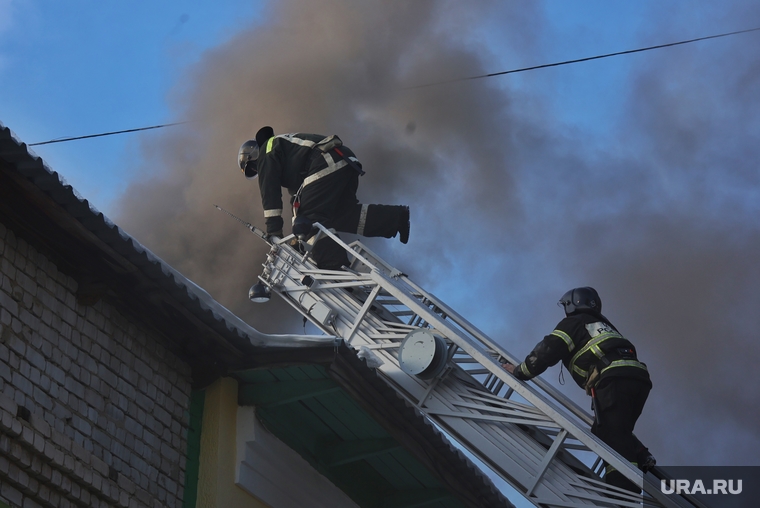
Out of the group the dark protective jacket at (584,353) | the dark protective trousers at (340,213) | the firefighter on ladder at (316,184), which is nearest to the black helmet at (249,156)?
the firefighter on ladder at (316,184)

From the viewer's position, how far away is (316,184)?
9992 mm

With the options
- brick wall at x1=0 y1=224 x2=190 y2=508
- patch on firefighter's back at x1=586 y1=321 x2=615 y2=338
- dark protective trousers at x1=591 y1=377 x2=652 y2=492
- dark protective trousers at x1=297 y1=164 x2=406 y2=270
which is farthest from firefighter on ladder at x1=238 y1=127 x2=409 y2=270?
brick wall at x1=0 y1=224 x2=190 y2=508

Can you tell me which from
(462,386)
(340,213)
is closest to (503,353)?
(462,386)

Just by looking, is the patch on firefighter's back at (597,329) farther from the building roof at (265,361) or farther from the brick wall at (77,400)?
the brick wall at (77,400)

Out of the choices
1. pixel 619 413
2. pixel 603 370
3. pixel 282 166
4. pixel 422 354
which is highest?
pixel 282 166

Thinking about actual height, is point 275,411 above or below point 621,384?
below

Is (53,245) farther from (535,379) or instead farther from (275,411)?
(535,379)

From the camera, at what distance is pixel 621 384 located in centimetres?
838

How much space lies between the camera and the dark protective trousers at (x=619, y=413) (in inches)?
322

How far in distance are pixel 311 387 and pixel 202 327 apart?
3.05ft

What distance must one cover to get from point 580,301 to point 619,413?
1070 millimetres

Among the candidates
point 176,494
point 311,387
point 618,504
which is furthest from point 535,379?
point 176,494

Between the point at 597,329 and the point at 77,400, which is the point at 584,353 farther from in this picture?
the point at 77,400

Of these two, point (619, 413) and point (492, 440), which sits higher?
point (619, 413)
